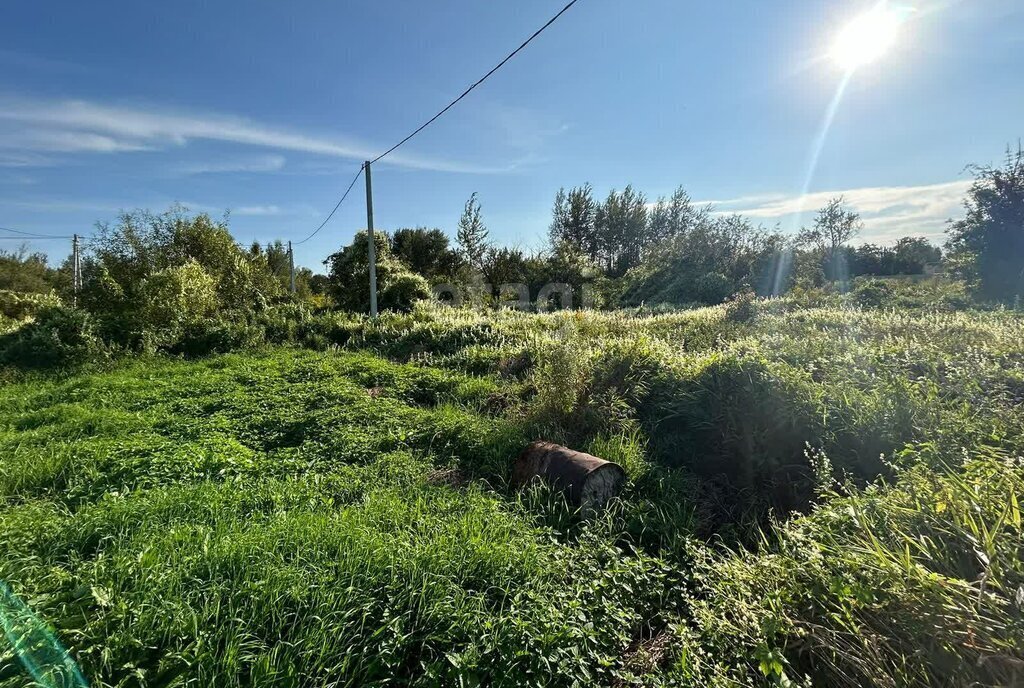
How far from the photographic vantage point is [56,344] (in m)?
7.90

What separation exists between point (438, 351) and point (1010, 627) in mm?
8431

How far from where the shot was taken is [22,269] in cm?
2558

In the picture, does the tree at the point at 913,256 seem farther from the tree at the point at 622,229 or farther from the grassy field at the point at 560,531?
the grassy field at the point at 560,531

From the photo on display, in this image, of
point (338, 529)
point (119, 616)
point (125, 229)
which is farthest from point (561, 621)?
point (125, 229)

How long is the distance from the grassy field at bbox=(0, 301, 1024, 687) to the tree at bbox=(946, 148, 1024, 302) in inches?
511

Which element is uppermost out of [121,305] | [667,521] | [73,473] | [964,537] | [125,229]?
[125,229]

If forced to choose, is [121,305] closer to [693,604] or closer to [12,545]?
[12,545]

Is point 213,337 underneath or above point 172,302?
underneath

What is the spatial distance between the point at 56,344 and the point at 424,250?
58.2ft

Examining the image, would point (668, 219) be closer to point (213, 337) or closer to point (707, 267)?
point (707, 267)

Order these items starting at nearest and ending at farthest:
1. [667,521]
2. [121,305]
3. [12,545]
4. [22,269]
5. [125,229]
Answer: [12,545]
[667,521]
[121,305]
[125,229]
[22,269]

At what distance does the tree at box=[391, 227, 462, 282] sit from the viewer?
24.2m

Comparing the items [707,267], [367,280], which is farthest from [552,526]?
[707,267]

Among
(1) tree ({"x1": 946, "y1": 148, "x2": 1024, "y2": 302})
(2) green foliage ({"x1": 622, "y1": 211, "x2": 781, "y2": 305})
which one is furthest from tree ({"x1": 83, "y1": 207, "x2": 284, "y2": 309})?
(1) tree ({"x1": 946, "y1": 148, "x2": 1024, "y2": 302})
